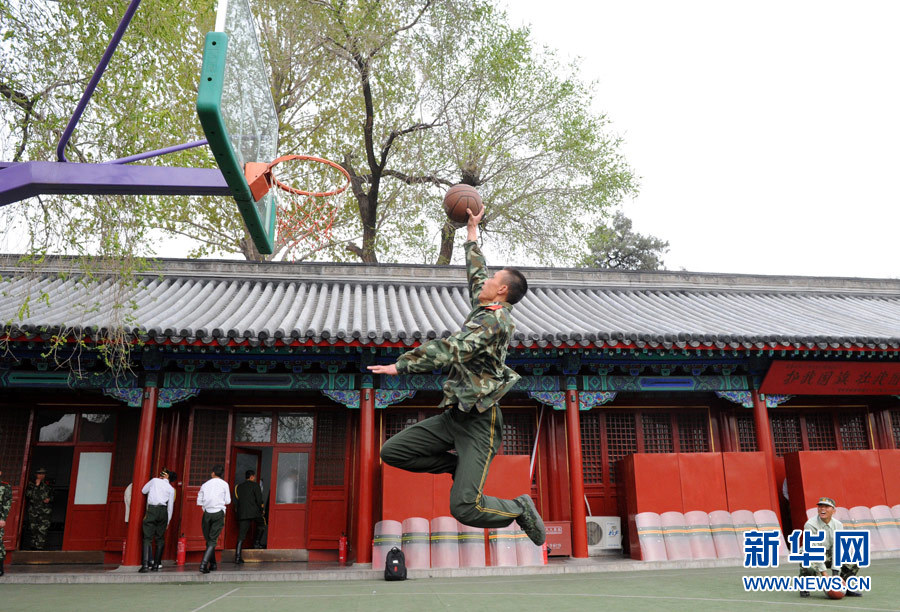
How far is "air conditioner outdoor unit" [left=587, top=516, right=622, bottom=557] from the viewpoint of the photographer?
34.0ft

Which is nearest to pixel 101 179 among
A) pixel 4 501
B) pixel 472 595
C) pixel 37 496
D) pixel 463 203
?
pixel 463 203

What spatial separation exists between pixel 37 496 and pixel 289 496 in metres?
3.77

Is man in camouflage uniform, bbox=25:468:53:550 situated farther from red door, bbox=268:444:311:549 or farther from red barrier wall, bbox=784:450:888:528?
red barrier wall, bbox=784:450:888:528

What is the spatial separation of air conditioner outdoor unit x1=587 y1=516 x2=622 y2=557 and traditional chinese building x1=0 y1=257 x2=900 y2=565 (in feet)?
1.03

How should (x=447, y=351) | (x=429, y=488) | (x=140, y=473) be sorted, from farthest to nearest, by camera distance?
(x=429, y=488) → (x=140, y=473) → (x=447, y=351)

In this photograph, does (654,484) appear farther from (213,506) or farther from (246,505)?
(213,506)

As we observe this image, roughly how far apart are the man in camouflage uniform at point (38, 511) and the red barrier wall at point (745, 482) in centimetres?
1008

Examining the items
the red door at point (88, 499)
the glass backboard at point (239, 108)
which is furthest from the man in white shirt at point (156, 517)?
the glass backboard at point (239, 108)

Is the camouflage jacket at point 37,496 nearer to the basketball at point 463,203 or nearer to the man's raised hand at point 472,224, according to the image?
the basketball at point 463,203

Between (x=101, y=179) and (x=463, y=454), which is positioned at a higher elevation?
(x=101, y=179)

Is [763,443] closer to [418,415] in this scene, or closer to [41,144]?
[418,415]

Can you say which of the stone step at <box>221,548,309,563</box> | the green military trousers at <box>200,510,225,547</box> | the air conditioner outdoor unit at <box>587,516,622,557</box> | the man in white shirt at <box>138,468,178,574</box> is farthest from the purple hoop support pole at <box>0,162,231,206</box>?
the air conditioner outdoor unit at <box>587,516,622,557</box>

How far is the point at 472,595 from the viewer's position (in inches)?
272

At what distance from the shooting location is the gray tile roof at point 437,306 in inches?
354
